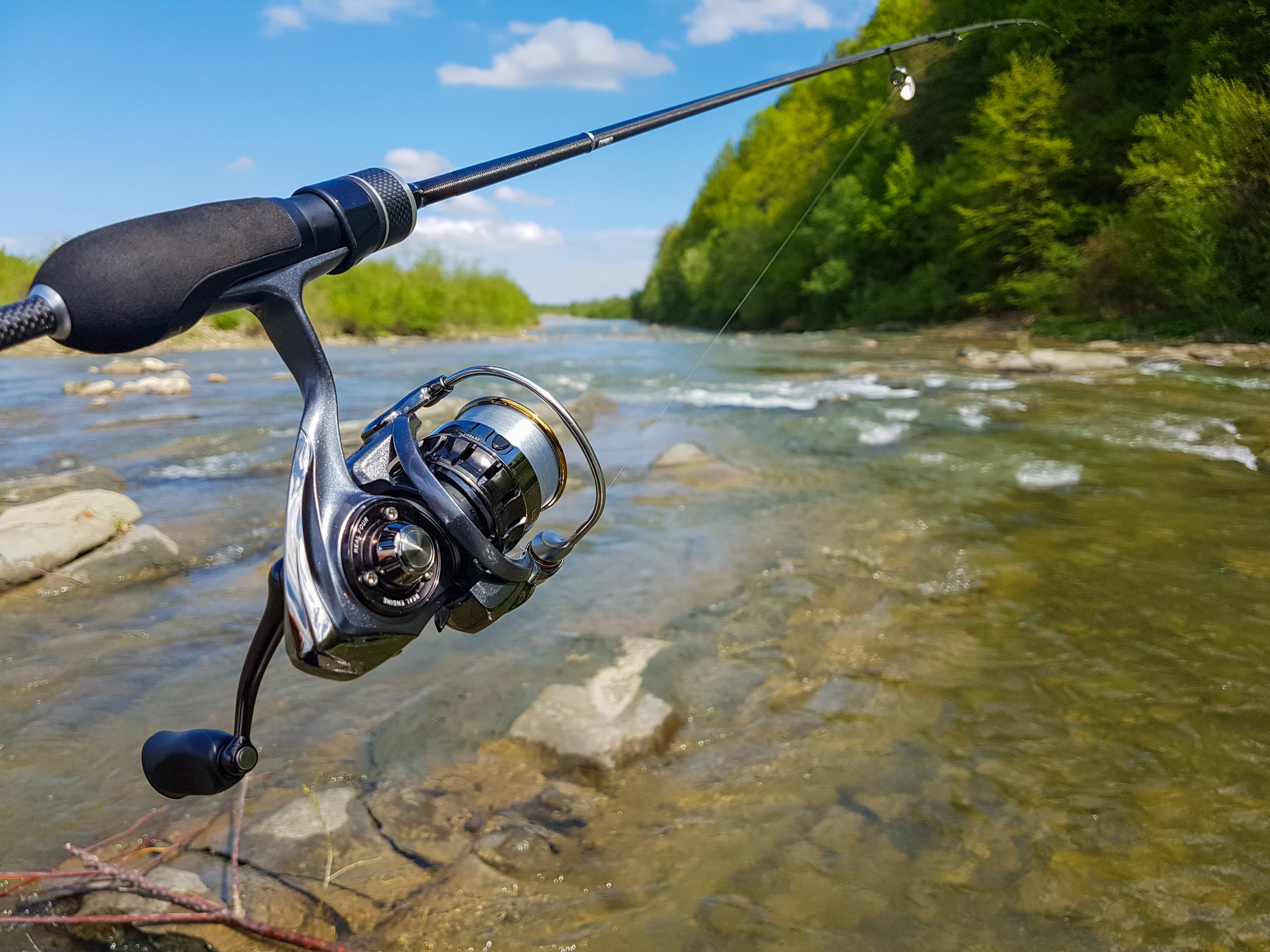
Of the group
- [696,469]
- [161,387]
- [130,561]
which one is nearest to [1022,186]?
[696,469]

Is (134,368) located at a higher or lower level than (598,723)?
higher

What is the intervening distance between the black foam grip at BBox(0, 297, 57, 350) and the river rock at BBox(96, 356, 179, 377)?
17.7m

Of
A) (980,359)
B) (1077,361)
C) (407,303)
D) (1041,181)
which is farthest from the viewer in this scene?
(407,303)

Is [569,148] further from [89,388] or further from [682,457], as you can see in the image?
[89,388]

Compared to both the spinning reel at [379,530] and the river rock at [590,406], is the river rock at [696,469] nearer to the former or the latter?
the river rock at [590,406]

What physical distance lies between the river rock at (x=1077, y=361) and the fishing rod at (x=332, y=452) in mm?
→ 13899

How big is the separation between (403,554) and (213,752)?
0.52m

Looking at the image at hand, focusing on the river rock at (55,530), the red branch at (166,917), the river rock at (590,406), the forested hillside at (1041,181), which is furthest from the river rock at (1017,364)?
the red branch at (166,917)

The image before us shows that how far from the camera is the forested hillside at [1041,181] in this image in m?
15.3

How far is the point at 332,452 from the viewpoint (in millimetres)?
1224

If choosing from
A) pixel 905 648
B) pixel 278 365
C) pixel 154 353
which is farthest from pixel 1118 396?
pixel 154 353

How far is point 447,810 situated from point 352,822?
10.5 inches

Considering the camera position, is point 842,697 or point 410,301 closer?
point 842,697

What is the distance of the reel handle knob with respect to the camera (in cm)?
137
